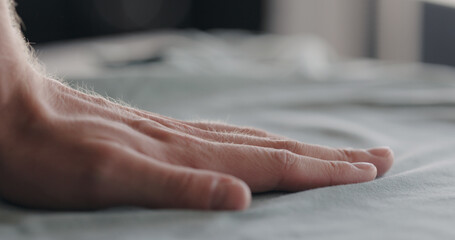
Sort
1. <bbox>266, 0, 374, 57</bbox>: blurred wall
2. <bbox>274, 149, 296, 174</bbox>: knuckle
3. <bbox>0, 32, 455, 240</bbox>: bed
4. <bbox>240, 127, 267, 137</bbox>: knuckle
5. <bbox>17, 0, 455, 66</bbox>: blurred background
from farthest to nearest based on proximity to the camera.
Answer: <bbox>266, 0, 374, 57</bbox>: blurred wall, <bbox>17, 0, 455, 66</bbox>: blurred background, <bbox>240, 127, 267, 137</bbox>: knuckle, <bbox>274, 149, 296, 174</bbox>: knuckle, <bbox>0, 32, 455, 240</bbox>: bed

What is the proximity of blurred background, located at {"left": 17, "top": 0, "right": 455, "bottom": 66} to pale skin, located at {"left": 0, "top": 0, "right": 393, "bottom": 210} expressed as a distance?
2158 millimetres

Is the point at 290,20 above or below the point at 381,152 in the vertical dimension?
below

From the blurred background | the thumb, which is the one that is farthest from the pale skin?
the blurred background

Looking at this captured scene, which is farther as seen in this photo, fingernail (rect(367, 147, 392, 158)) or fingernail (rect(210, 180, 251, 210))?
fingernail (rect(367, 147, 392, 158))

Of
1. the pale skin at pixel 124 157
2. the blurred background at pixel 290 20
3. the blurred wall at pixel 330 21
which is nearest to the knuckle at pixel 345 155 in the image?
the pale skin at pixel 124 157

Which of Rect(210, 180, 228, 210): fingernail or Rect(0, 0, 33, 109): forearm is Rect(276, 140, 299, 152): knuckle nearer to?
Rect(210, 180, 228, 210): fingernail

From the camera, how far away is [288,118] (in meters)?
0.98

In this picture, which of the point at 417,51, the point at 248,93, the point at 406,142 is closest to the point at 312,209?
the point at 406,142

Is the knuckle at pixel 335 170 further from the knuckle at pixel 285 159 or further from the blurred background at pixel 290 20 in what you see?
the blurred background at pixel 290 20

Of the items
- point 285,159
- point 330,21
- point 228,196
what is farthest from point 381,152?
point 330,21

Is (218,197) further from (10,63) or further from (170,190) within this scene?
(10,63)

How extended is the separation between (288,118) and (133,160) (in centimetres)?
57

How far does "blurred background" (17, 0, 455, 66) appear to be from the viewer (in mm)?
2695

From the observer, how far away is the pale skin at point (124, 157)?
44 cm
